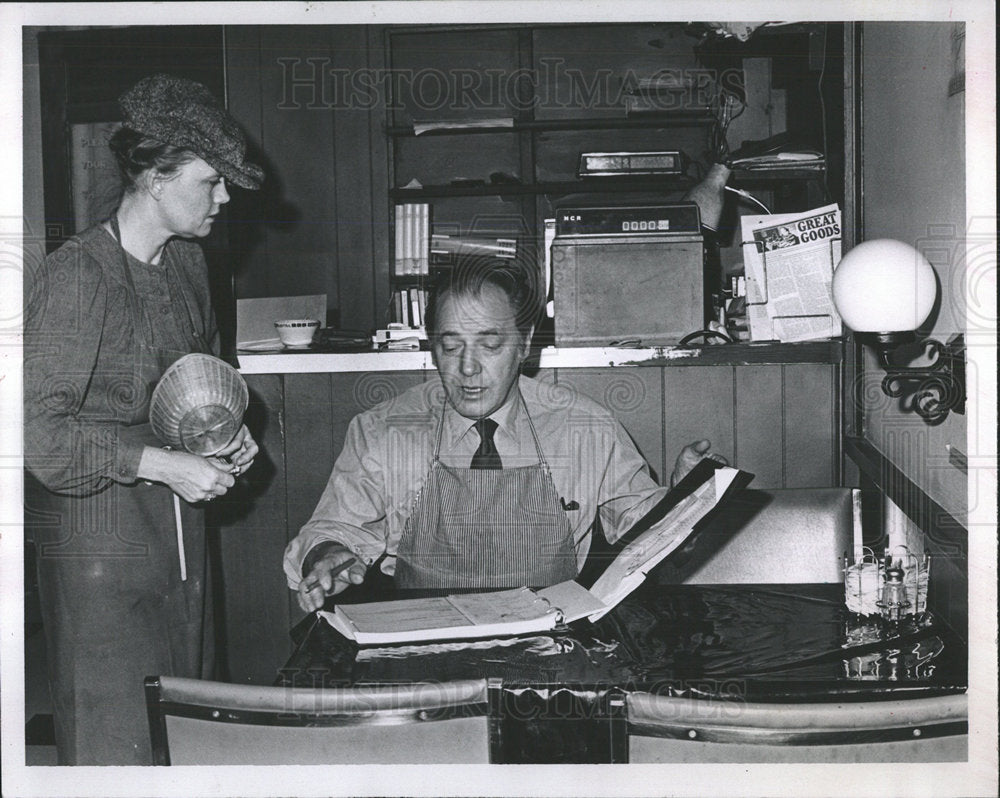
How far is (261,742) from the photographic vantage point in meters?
1.34

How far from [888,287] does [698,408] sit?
1368mm

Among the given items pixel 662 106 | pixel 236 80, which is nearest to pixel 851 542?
pixel 662 106

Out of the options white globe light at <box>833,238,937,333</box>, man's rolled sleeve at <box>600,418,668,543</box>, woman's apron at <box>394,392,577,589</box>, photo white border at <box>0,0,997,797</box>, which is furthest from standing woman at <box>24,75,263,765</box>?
white globe light at <box>833,238,937,333</box>

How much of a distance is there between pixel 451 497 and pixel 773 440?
3.55 feet

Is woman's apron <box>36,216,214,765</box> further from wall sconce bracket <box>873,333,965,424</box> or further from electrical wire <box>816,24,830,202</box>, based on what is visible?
electrical wire <box>816,24,830,202</box>

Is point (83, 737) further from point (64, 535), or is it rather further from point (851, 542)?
point (851, 542)

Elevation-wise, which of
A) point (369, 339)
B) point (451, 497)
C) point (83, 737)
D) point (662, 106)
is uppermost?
point (662, 106)

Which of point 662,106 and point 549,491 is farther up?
point 662,106

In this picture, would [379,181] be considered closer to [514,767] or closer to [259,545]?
[259,545]

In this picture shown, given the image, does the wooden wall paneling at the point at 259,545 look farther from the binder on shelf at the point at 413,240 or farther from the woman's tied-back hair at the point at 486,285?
the binder on shelf at the point at 413,240

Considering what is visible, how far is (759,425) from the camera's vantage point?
300 centimetres

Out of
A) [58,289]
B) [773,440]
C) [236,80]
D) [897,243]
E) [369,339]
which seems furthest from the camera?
[236,80]

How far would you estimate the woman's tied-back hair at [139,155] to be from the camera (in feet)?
7.79

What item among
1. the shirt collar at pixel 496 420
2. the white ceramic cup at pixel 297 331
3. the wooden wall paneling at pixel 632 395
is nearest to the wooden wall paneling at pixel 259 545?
the white ceramic cup at pixel 297 331
